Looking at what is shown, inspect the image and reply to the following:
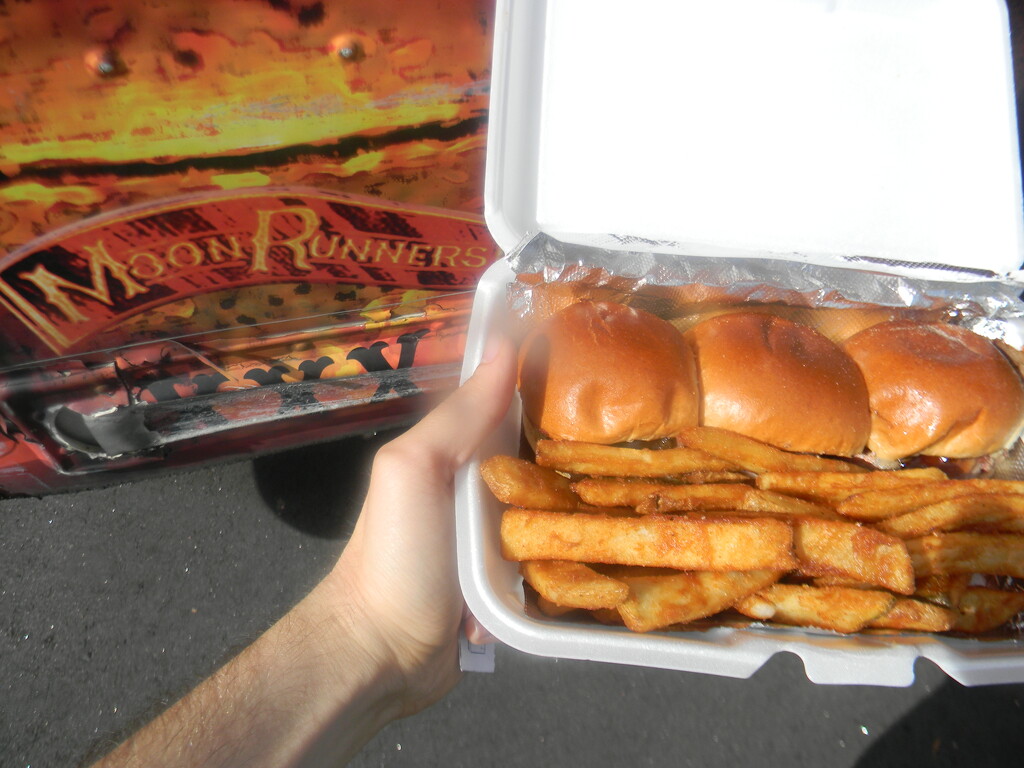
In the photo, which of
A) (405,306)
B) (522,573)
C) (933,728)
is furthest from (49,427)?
(933,728)

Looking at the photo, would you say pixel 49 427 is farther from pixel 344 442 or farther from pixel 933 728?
pixel 933 728

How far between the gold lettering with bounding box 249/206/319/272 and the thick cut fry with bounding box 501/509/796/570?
1.02 meters

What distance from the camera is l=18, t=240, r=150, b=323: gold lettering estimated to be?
5.26 feet

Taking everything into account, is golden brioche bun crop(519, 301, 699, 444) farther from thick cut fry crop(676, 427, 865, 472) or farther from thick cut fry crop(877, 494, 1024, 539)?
thick cut fry crop(877, 494, 1024, 539)

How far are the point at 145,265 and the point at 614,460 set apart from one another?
1.37m

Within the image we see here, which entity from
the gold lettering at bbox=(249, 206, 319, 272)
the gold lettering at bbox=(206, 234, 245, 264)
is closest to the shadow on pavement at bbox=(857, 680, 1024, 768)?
the gold lettering at bbox=(249, 206, 319, 272)

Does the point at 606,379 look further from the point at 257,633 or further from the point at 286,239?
the point at 257,633

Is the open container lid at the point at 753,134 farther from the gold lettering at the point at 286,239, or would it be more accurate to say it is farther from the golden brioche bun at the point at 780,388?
the gold lettering at the point at 286,239

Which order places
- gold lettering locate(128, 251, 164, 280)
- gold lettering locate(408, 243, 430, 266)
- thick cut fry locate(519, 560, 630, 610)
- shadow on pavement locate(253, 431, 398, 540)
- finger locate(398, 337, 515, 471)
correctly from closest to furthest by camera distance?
thick cut fry locate(519, 560, 630, 610) < finger locate(398, 337, 515, 471) < gold lettering locate(128, 251, 164, 280) < gold lettering locate(408, 243, 430, 266) < shadow on pavement locate(253, 431, 398, 540)

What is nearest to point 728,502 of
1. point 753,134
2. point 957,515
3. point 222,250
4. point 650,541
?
point 650,541

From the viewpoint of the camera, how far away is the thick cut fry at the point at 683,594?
4.16 ft

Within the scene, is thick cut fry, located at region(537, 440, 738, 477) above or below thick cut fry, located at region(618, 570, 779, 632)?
above

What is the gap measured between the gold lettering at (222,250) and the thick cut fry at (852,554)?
63.4 inches

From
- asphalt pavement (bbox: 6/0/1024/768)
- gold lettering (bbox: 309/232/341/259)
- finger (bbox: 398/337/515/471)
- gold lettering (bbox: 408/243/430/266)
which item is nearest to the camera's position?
finger (bbox: 398/337/515/471)
